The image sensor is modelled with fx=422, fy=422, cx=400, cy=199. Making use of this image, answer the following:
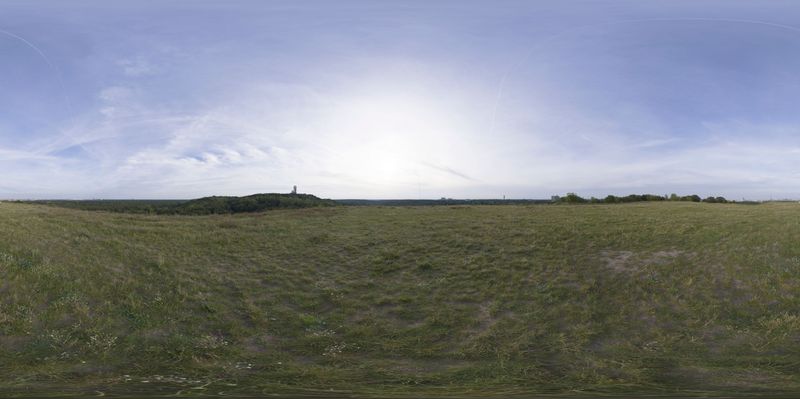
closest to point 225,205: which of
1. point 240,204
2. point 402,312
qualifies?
point 240,204

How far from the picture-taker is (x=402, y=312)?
58.7 feet

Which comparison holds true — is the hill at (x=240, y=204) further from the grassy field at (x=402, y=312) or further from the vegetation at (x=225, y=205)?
the grassy field at (x=402, y=312)

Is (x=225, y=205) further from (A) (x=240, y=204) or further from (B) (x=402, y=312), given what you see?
(B) (x=402, y=312)

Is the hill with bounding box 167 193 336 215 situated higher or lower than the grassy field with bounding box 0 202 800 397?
higher

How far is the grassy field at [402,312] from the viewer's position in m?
11.6

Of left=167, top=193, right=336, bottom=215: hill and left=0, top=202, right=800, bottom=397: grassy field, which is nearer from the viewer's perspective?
left=0, top=202, right=800, bottom=397: grassy field

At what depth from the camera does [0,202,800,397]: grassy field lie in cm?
1163

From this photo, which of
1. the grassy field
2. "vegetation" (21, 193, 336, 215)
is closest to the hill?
"vegetation" (21, 193, 336, 215)

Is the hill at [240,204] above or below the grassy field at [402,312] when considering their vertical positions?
above

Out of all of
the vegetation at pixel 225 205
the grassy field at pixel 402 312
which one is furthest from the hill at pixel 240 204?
the grassy field at pixel 402 312

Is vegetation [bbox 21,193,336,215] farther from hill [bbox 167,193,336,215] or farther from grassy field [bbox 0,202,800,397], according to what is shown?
grassy field [bbox 0,202,800,397]

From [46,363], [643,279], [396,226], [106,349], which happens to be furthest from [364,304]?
[396,226]

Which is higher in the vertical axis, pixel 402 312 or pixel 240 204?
pixel 240 204

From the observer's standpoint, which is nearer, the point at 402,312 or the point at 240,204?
the point at 402,312
